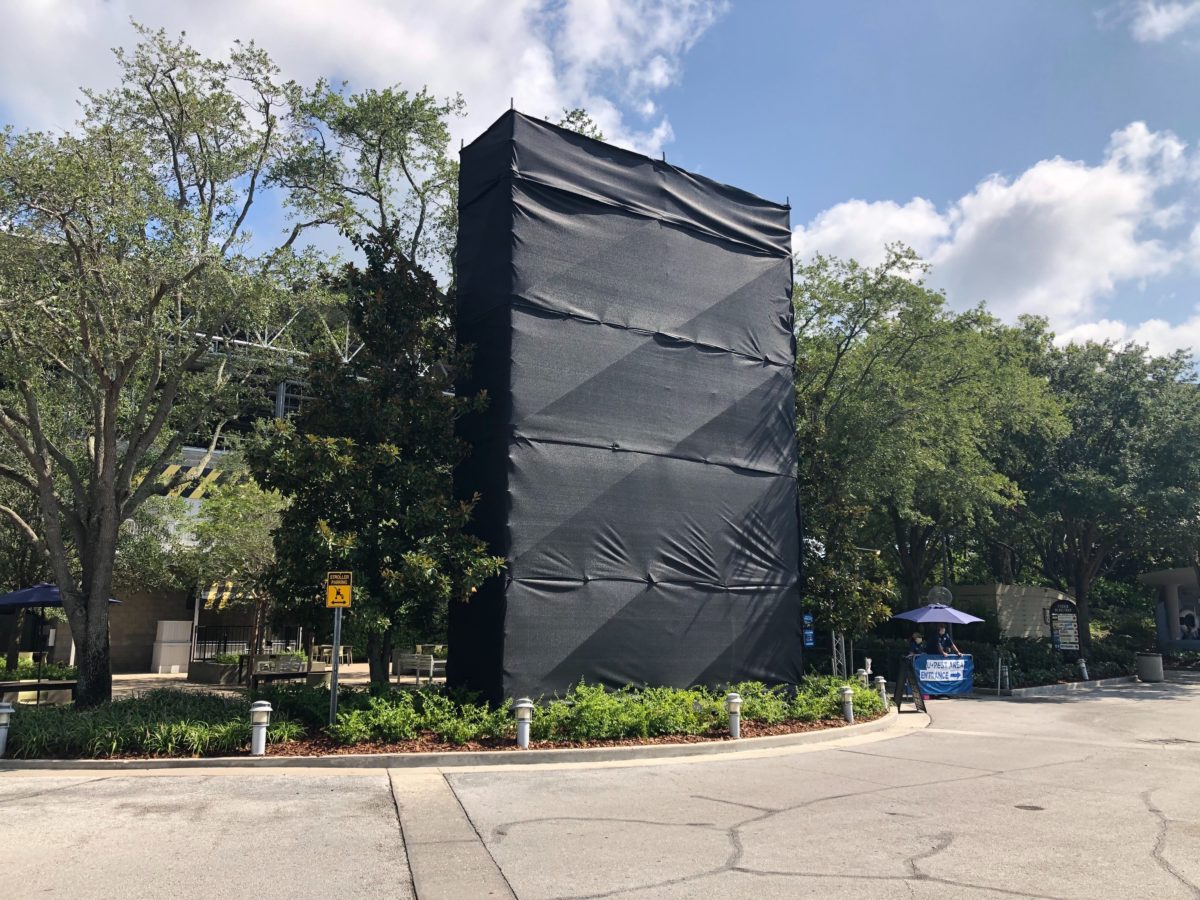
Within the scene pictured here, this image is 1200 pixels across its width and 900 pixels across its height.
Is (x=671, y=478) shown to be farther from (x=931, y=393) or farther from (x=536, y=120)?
(x=931, y=393)

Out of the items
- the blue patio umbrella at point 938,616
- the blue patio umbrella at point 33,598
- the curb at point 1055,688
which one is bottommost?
the curb at point 1055,688

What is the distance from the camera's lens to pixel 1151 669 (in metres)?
27.7

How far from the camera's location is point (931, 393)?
22.5 metres

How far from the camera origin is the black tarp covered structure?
1391 cm

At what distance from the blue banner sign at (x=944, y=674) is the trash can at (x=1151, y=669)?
9125 mm

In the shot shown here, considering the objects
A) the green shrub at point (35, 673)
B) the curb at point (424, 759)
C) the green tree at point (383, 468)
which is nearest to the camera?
the curb at point (424, 759)

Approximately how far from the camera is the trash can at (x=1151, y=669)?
27.7m

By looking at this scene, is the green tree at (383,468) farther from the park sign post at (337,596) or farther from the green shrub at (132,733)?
the green shrub at (132,733)

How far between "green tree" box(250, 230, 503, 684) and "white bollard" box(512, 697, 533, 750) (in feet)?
6.28

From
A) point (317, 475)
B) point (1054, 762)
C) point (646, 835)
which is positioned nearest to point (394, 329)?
point (317, 475)

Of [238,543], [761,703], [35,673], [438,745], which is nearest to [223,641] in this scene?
[35,673]

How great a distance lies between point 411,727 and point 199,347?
26.1ft

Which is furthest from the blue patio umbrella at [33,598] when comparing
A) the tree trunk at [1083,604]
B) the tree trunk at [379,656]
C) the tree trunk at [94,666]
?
the tree trunk at [1083,604]

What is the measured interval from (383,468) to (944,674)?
637 inches
